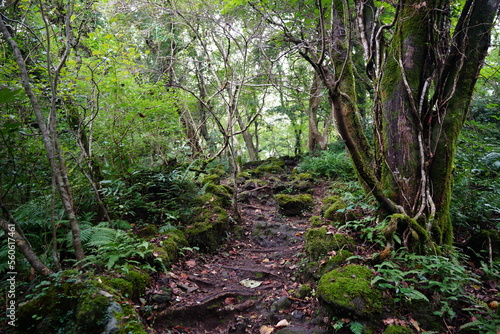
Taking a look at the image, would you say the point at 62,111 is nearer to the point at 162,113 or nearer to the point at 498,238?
the point at 162,113

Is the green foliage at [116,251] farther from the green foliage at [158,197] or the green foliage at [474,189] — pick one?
the green foliage at [474,189]

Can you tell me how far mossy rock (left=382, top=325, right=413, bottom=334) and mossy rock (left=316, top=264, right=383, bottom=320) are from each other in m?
0.17

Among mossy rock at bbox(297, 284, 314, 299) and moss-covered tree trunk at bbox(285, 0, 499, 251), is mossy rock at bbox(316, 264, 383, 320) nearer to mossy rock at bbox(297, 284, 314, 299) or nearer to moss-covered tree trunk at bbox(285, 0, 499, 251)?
mossy rock at bbox(297, 284, 314, 299)

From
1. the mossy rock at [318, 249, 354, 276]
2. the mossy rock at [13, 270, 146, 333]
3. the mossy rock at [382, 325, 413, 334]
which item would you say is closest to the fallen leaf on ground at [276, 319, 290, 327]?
the mossy rock at [318, 249, 354, 276]

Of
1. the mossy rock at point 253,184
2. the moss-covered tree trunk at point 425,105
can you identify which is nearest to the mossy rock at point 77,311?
the moss-covered tree trunk at point 425,105

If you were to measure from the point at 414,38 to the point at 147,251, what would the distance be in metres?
5.21

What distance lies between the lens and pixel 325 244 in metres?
3.88

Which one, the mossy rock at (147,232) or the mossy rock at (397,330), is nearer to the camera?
the mossy rock at (397,330)

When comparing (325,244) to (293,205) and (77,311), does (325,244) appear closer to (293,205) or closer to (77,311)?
(293,205)

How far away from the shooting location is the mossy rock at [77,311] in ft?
6.93

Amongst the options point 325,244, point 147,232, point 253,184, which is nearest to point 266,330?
point 325,244

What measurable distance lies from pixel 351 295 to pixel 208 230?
294 centimetres

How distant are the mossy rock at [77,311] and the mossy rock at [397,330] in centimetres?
228

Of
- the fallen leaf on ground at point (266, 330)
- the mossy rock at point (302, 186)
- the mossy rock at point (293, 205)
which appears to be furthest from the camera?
the mossy rock at point (302, 186)
